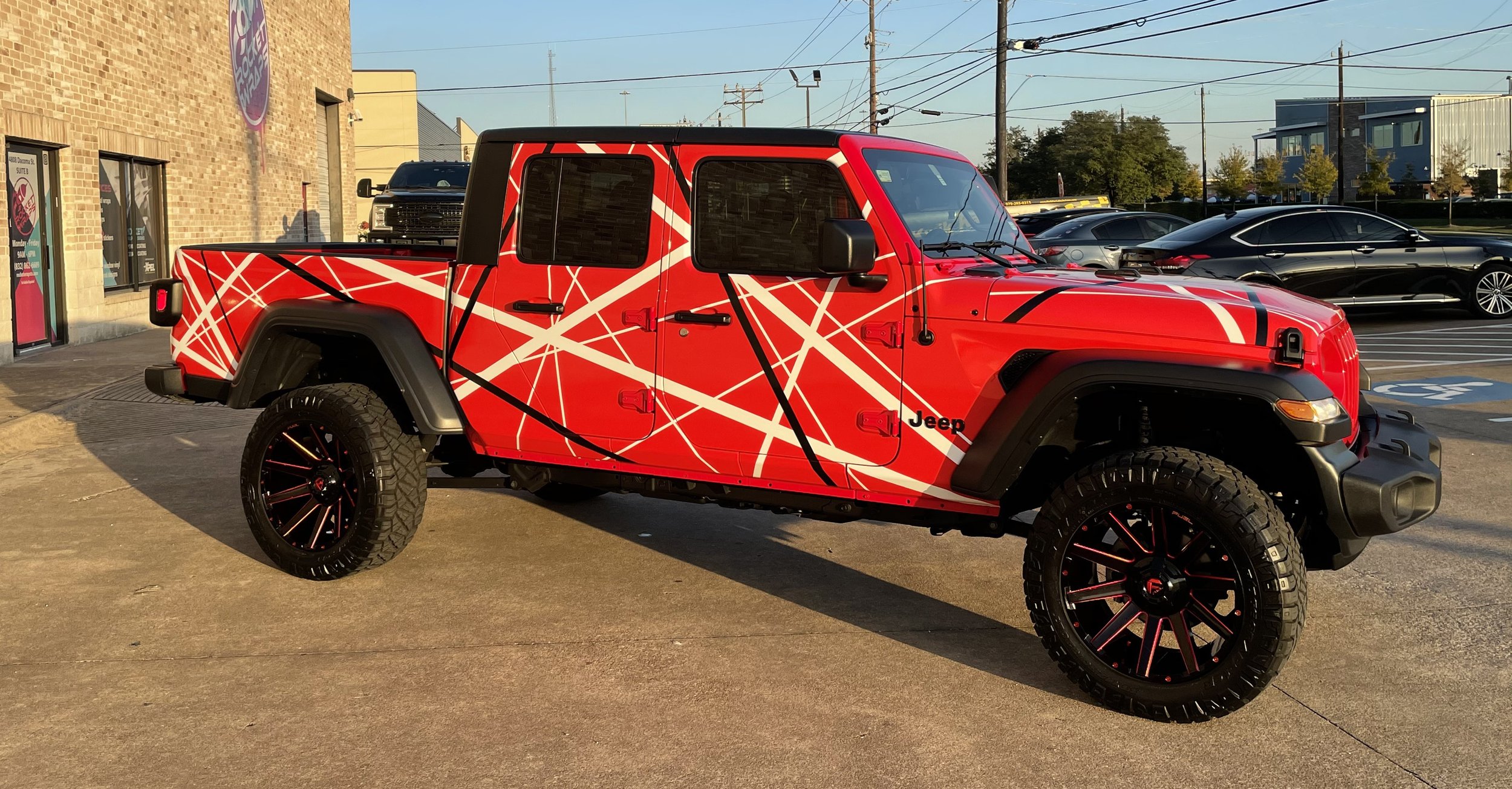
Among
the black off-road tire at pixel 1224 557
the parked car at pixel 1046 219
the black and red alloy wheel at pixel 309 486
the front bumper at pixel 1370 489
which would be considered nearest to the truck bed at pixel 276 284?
the black and red alloy wheel at pixel 309 486

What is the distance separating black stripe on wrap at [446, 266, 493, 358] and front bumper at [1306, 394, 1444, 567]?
10.9 ft

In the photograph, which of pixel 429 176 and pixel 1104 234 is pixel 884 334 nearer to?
pixel 1104 234

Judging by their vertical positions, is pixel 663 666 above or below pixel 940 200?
below

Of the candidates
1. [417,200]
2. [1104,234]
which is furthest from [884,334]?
[1104,234]

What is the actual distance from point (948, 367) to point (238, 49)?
21585 mm

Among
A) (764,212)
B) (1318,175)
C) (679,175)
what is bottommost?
(764,212)

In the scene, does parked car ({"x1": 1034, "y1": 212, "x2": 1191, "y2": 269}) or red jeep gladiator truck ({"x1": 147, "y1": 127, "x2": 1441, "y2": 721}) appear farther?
parked car ({"x1": 1034, "y1": 212, "x2": 1191, "y2": 269})

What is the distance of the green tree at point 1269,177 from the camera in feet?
286

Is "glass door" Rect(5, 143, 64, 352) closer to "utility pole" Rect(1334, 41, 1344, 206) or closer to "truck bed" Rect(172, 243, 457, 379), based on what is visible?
"truck bed" Rect(172, 243, 457, 379)

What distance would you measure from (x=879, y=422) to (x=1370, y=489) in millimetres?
1657

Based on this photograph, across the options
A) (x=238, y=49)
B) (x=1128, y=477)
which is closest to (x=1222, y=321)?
(x=1128, y=477)

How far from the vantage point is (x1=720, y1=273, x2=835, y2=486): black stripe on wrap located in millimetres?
5000

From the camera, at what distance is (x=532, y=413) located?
559cm

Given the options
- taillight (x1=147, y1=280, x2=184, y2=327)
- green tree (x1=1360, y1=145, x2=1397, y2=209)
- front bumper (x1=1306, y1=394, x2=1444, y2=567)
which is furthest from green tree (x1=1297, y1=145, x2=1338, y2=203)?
taillight (x1=147, y1=280, x2=184, y2=327)
